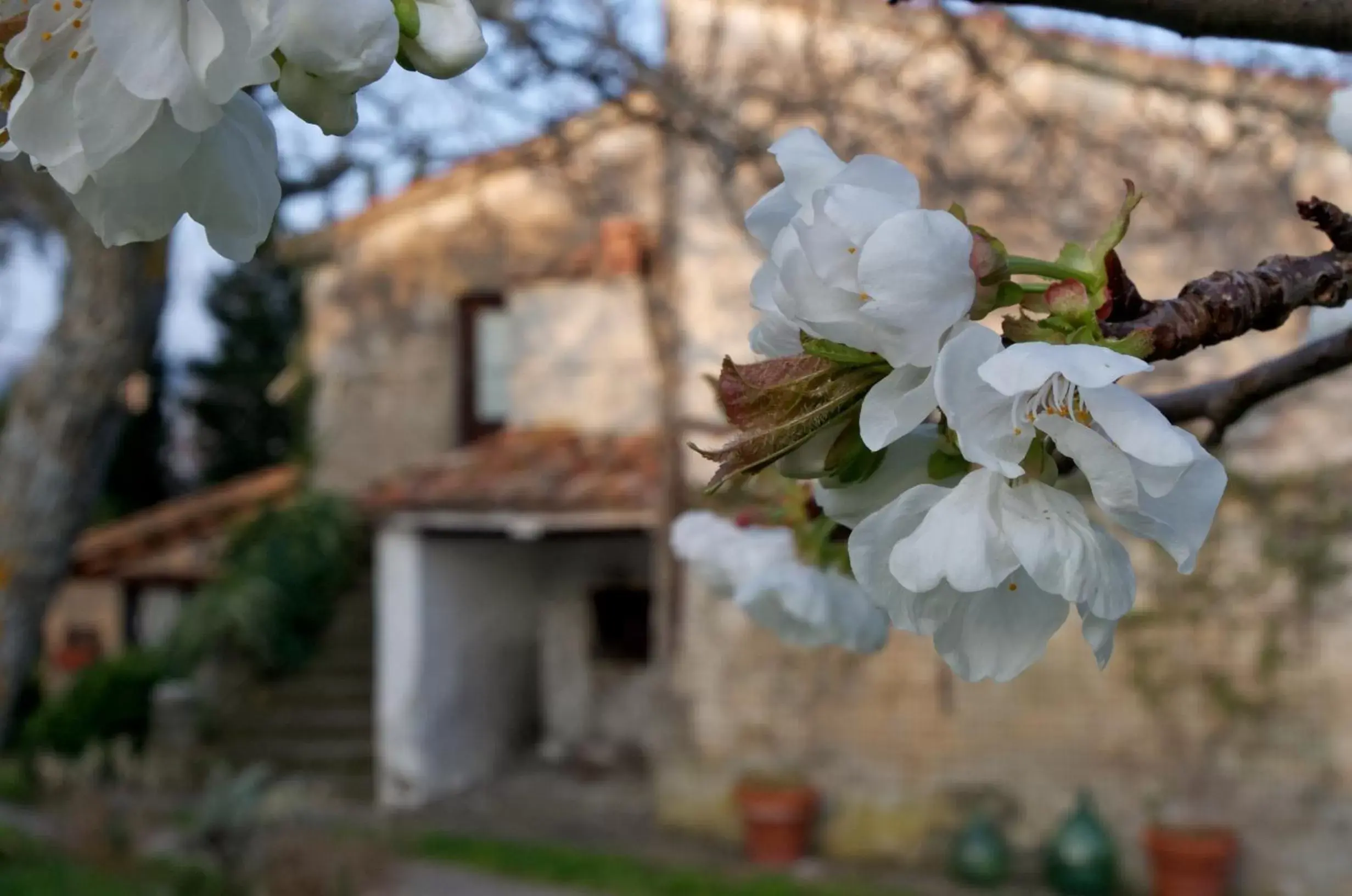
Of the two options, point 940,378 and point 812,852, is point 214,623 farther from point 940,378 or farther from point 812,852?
point 940,378

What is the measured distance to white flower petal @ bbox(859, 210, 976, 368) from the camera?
1.69 ft

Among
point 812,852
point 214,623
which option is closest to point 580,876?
point 812,852

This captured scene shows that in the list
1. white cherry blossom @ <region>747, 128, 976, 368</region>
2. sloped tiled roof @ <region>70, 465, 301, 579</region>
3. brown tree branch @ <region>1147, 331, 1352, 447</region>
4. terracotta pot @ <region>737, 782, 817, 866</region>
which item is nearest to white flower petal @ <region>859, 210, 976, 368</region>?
white cherry blossom @ <region>747, 128, 976, 368</region>

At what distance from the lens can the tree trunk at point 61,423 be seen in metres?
3.65

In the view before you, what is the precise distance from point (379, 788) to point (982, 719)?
3637 mm

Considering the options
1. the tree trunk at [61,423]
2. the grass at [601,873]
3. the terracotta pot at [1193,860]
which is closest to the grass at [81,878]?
the tree trunk at [61,423]

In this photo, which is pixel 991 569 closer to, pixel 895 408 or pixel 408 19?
pixel 895 408

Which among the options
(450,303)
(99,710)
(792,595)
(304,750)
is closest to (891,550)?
(792,595)

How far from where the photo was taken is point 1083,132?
5.48m

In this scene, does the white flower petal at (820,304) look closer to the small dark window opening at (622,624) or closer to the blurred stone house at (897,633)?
the blurred stone house at (897,633)

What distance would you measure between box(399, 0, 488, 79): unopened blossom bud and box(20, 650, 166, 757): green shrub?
8109 millimetres

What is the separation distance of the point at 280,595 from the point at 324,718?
0.88 m

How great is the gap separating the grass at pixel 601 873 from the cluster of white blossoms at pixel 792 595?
166 inches

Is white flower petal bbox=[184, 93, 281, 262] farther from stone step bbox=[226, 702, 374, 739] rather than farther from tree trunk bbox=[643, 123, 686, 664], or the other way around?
stone step bbox=[226, 702, 374, 739]
